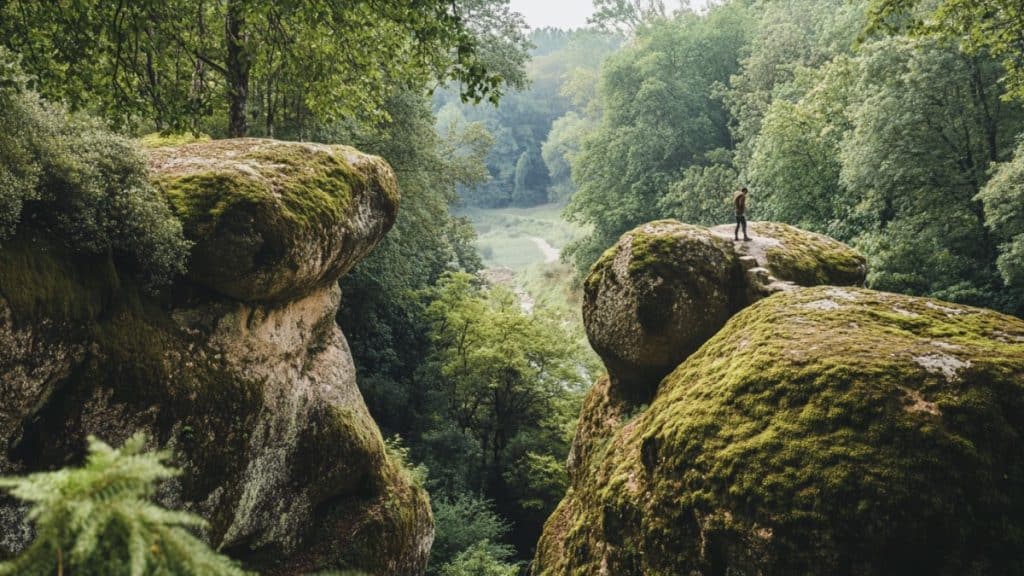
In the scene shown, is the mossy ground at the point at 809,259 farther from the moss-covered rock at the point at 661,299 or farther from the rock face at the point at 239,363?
the rock face at the point at 239,363

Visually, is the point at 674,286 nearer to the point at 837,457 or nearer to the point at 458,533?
the point at 837,457

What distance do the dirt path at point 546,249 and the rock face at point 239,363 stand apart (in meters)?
48.7

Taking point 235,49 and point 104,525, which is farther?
point 235,49

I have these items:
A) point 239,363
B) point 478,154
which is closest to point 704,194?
point 478,154

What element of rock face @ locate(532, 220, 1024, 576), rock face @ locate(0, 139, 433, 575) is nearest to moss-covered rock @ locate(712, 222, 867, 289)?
rock face @ locate(532, 220, 1024, 576)

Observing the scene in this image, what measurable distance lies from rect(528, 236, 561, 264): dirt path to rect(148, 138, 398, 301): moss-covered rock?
4912 centimetres

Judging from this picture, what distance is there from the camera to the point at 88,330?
234 inches

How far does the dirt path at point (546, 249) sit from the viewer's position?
5994 centimetres

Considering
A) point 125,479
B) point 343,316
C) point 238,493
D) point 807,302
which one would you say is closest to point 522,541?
point 343,316

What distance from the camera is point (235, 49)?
34.2ft

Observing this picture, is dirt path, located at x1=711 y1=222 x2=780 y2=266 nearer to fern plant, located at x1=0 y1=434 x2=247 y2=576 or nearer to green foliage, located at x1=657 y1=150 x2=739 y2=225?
fern plant, located at x1=0 y1=434 x2=247 y2=576

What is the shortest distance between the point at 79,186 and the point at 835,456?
7.35m

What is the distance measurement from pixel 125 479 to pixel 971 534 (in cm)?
461

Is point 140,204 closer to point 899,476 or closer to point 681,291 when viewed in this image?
point 681,291
